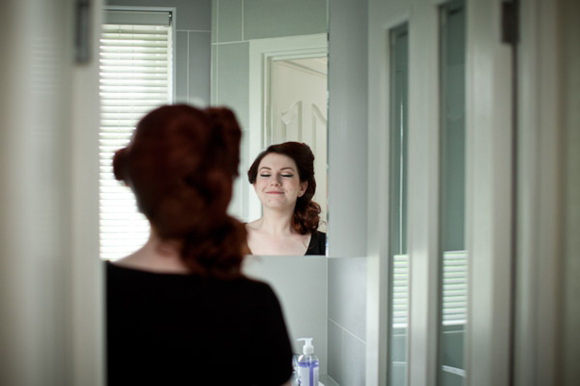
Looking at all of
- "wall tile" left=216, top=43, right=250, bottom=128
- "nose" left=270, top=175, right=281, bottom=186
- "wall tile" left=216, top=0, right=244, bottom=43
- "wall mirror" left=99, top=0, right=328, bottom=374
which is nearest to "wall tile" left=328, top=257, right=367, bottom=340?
"wall mirror" left=99, top=0, right=328, bottom=374

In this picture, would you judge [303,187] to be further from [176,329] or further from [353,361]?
[176,329]

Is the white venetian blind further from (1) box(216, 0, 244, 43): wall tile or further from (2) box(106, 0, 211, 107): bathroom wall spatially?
(1) box(216, 0, 244, 43): wall tile

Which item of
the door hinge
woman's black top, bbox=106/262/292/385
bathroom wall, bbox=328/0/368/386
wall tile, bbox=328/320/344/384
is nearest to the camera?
woman's black top, bbox=106/262/292/385

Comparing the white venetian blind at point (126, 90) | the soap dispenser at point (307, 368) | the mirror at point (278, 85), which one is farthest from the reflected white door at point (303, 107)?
the soap dispenser at point (307, 368)

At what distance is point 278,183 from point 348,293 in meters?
0.43

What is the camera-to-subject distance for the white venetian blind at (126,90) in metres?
1.74

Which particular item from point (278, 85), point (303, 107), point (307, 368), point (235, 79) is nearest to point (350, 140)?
point (303, 107)

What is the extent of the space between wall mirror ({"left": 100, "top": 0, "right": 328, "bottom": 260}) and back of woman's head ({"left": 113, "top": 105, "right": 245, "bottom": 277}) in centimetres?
83

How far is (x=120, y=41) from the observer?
5.69 feet

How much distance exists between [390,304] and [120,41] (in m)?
1.16

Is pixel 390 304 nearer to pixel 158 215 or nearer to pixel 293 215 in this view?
pixel 293 215

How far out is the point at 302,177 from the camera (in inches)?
67.1

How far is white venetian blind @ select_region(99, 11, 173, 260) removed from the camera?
174 cm

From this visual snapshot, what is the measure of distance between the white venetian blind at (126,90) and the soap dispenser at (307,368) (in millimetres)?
639
